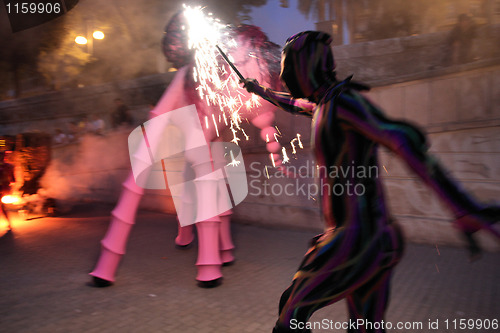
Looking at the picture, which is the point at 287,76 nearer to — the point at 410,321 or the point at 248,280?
the point at 410,321

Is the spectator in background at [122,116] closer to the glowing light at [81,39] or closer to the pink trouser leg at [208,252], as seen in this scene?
the glowing light at [81,39]

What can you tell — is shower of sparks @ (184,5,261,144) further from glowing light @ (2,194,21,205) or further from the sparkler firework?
glowing light @ (2,194,21,205)

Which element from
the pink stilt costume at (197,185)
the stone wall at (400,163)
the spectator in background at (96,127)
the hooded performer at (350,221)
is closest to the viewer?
the hooded performer at (350,221)

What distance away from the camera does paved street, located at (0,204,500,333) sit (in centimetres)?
358

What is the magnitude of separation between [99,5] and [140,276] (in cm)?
1033

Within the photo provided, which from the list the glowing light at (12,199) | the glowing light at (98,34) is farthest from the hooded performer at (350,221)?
the glowing light at (98,34)

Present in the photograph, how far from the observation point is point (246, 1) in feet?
28.3

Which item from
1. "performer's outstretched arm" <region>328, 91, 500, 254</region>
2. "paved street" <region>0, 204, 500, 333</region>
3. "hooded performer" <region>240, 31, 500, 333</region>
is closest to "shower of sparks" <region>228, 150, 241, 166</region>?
"paved street" <region>0, 204, 500, 333</region>

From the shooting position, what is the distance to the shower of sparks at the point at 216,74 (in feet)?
14.1

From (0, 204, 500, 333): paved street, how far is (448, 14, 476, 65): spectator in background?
2941mm

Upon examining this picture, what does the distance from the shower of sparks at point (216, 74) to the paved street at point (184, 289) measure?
5.82 ft

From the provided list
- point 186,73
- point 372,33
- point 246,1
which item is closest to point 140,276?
point 186,73

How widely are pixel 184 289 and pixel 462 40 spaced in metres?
5.85

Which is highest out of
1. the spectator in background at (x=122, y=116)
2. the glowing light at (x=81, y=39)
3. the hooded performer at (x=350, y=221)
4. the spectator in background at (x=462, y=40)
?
the glowing light at (x=81, y=39)
